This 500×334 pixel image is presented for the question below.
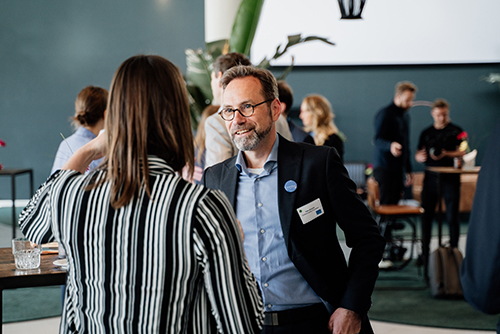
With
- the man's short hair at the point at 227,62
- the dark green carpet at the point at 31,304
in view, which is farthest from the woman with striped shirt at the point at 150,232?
the dark green carpet at the point at 31,304

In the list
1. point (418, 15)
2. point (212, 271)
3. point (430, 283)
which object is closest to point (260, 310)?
point (212, 271)

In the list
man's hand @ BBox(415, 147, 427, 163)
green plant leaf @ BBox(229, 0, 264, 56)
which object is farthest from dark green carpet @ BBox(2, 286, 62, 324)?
man's hand @ BBox(415, 147, 427, 163)

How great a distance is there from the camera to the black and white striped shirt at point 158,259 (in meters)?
0.98

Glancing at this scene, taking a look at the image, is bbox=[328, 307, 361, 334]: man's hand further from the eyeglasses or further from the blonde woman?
the blonde woman

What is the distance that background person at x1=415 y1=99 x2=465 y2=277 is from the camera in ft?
17.0

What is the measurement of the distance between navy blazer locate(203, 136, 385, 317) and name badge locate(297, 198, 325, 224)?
0.04ft

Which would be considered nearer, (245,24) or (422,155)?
(245,24)

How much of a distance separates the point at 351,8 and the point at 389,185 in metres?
2.81

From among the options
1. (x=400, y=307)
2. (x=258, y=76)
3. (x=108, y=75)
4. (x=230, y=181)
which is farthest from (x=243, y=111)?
(x=108, y=75)

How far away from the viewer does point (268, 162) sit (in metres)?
1.71

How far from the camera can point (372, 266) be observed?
1601 millimetres

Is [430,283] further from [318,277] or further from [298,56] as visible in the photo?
[298,56]

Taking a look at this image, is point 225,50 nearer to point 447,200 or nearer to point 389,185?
point 389,185

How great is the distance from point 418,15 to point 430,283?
6.55 meters
